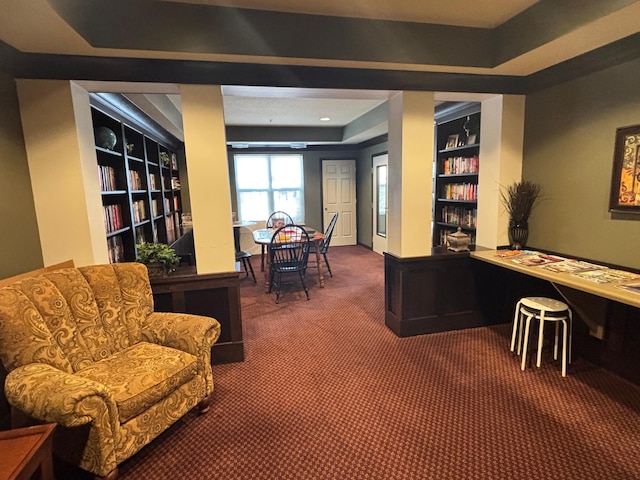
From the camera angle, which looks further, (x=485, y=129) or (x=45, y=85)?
(x=485, y=129)

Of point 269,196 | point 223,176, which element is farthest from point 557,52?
point 269,196

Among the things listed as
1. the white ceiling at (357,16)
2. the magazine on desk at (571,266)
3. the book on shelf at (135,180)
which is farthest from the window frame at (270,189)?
the magazine on desk at (571,266)

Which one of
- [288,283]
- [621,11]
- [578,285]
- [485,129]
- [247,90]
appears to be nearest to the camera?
[621,11]

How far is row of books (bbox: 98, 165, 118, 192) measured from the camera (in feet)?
9.41

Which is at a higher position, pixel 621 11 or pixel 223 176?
pixel 621 11

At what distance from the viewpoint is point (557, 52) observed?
230 centimetres

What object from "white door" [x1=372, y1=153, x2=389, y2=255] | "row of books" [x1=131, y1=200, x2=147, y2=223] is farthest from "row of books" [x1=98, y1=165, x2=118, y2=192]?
"white door" [x1=372, y1=153, x2=389, y2=255]

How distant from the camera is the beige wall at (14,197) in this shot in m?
2.01

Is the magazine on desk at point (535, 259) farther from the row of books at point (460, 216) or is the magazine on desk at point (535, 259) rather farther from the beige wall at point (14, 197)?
the beige wall at point (14, 197)

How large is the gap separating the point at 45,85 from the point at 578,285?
3539 mm

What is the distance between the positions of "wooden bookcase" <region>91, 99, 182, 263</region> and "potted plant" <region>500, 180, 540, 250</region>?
349 centimetres

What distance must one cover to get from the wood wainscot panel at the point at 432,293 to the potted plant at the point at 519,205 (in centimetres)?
49

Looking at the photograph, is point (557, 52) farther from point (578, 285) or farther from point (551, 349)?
point (551, 349)

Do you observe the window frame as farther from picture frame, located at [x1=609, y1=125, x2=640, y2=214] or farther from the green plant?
picture frame, located at [x1=609, y1=125, x2=640, y2=214]
